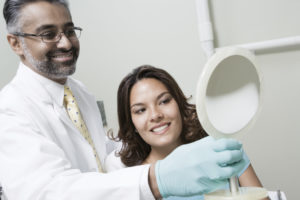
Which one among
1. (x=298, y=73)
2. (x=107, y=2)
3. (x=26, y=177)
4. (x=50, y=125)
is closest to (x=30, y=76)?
(x=50, y=125)

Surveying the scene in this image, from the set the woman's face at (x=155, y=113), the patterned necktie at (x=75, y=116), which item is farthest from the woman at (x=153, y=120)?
the patterned necktie at (x=75, y=116)

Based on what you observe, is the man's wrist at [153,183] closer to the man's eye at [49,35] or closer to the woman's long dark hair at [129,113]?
the woman's long dark hair at [129,113]

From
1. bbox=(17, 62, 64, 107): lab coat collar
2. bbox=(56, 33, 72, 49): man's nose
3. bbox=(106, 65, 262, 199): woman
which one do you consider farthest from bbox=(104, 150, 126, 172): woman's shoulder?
bbox=(56, 33, 72, 49): man's nose

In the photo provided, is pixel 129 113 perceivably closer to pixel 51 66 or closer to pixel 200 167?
pixel 51 66

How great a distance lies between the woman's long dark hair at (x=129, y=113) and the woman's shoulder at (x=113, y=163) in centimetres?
2

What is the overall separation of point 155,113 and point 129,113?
0.54 feet

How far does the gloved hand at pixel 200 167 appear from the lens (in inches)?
30.3

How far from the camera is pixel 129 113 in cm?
136

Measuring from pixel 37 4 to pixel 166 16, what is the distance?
33.9 inches

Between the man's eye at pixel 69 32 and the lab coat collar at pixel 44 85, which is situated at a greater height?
the man's eye at pixel 69 32

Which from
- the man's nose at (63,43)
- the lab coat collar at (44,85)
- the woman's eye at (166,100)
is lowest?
the woman's eye at (166,100)

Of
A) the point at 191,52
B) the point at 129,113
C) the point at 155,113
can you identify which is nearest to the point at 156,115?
the point at 155,113

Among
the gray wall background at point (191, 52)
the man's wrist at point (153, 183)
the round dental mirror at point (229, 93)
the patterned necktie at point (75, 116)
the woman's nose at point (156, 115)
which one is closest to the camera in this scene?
the round dental mirror at point (229, 93)

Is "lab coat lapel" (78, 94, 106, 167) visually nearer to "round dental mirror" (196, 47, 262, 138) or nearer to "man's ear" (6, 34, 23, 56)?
"man's ear" (6, 34, 23, 56)
